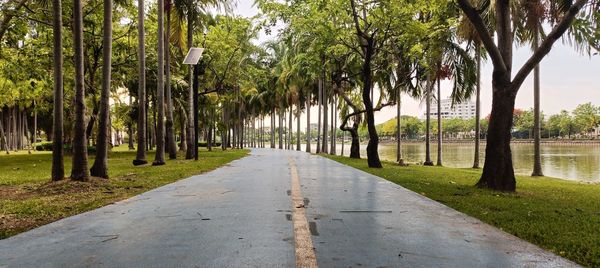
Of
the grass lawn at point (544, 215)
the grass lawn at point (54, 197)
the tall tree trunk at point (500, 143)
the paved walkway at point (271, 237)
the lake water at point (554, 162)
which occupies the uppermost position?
the tall tree trunk at point (500, 143)

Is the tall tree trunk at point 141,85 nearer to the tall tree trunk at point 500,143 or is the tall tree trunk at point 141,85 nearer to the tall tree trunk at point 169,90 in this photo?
the tall tree trunk at point 169,90

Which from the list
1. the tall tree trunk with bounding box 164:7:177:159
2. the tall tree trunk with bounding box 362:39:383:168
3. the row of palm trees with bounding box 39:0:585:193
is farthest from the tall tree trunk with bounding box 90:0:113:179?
the tall tree trunk with bounding box 362:39:383:168

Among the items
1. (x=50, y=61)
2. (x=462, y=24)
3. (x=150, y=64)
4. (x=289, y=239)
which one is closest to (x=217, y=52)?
(x=150, y=64)

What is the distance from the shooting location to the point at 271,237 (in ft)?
16.7

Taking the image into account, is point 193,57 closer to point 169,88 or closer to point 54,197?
point 169,88

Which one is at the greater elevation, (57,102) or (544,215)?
(57,102)

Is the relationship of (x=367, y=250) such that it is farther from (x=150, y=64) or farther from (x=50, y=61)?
(x=150, y=64)

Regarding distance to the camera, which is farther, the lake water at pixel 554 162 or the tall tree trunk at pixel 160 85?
the lake water at pixel 554 162

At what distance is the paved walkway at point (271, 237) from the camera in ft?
13.8

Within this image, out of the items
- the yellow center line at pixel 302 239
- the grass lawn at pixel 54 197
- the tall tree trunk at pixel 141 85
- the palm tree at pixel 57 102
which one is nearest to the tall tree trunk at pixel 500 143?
the yellow center line at pixel 302 239

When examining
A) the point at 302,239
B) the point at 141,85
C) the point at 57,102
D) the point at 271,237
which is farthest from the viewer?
the point at 141,85

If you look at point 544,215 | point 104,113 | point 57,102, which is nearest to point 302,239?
point 544,215

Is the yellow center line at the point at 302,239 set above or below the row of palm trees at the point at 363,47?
below

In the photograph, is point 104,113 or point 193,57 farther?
point 193,57
